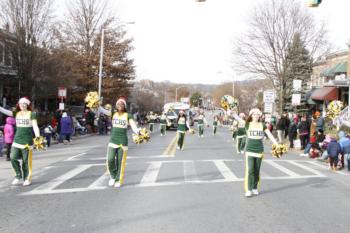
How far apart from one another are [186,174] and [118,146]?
2886 mm

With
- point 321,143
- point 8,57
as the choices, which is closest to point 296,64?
point 321,143

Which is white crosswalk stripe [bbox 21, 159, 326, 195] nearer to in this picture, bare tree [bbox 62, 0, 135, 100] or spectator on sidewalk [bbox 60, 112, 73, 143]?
spectator on sidewalk [bbox 60, 112, 73, 143]

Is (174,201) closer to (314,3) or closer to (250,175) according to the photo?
(250,175)

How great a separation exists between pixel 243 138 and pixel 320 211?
11.2 meters

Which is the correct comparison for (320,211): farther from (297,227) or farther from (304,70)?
(304,70)

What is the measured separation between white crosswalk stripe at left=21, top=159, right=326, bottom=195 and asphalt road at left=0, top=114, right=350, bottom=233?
0.07ft

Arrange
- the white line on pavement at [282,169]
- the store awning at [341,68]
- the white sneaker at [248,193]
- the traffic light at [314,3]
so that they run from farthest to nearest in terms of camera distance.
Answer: the store awning at [341,68] → the white line on pavement at [282,169] → the traffic light at [314,3] → the white sneaker at [248,193]

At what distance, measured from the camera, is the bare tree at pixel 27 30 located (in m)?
25.7

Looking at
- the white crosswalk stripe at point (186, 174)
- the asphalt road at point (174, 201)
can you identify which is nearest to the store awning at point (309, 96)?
the white crosswalk stripe at point (186, 174)

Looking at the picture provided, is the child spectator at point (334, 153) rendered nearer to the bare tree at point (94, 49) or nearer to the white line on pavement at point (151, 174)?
the white line on pavement at point (151, 174)

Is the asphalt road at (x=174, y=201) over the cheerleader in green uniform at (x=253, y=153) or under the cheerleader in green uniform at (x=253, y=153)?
under

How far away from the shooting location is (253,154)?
30.5 feet

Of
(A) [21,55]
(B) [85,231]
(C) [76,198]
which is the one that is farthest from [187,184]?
(A) [21,55]

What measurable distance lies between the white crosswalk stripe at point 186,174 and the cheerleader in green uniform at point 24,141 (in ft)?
1.83
